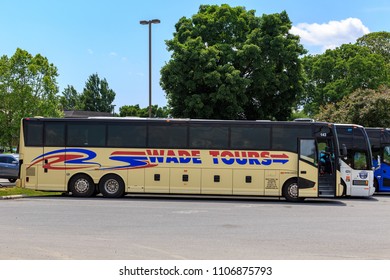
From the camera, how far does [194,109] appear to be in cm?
3512

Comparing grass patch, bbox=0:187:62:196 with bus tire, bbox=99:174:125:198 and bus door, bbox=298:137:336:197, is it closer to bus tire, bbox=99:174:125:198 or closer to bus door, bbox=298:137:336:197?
bus tire, bbox=99:174:125:198

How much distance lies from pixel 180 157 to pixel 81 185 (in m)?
4.31

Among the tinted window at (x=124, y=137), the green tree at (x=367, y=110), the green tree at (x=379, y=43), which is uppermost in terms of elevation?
the green tree at (x=379, y=43)

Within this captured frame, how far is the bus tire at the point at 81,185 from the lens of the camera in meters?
21.5

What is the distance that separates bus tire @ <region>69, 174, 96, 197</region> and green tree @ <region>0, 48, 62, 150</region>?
28.9 metres

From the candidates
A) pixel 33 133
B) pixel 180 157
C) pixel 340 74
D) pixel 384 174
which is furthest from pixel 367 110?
pixel 33 133

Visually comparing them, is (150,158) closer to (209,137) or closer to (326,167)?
(209,137)

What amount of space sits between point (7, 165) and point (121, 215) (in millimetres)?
16720

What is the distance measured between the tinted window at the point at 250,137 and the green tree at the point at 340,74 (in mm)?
39175

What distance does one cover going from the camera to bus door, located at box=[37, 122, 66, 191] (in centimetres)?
2147

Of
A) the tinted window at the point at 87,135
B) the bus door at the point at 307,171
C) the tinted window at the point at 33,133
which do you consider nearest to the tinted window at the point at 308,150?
the bus door at the point at 307,171

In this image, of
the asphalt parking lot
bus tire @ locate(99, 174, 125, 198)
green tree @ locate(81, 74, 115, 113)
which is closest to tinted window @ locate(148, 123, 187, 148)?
bus tire @ locate(99, 174, 125, 198)

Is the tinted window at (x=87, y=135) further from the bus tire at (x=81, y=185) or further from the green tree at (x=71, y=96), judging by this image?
the green tree at (x=71, y=96)

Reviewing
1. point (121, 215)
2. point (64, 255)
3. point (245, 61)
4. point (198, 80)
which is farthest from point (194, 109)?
point (64, 255)
